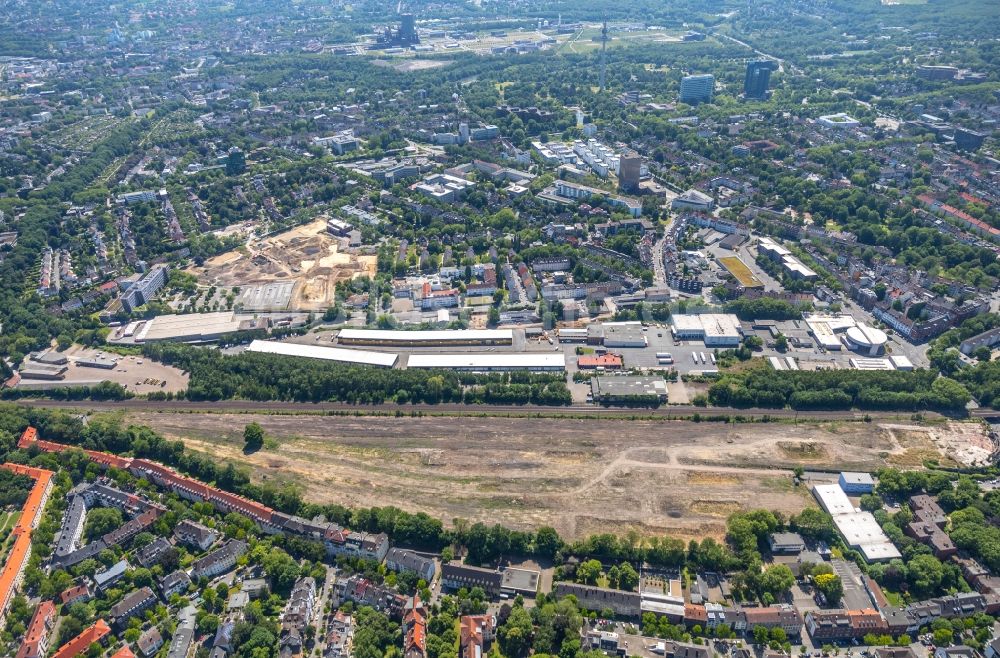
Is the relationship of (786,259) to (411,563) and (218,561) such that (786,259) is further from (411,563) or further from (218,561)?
(218,561)

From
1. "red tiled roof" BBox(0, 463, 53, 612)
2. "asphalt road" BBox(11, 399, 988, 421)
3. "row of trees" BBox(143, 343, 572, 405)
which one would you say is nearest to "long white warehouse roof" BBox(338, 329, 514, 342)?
"row of trees" BBox(143, 343, 572, 405)

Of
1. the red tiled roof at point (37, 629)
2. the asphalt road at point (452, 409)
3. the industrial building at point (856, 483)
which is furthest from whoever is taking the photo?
the asphalt road at point (452, 409)

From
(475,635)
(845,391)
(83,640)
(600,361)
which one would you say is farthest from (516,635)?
(845,391)

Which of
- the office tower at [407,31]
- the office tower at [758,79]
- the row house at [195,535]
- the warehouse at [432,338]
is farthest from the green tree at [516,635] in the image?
the office tower at [407,31]

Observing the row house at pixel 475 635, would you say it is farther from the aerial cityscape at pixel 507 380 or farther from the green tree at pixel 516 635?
the green tree at pixel 516 635

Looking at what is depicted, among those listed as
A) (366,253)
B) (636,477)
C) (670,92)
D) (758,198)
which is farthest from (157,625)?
(670,92)

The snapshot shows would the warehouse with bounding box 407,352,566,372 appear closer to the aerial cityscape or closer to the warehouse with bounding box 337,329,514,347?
the aerial cityscape
